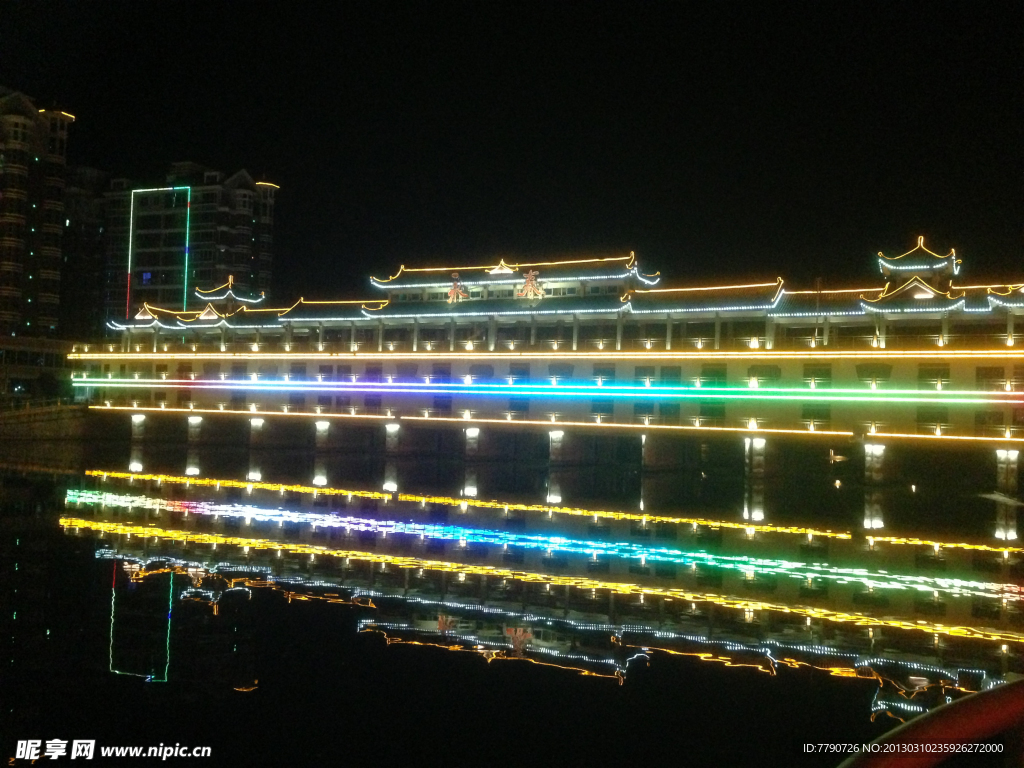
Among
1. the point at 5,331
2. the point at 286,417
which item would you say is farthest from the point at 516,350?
the point at 5,331

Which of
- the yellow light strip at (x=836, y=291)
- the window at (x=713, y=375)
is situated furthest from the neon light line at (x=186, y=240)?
the yellow light strip at (x=836, y=291)

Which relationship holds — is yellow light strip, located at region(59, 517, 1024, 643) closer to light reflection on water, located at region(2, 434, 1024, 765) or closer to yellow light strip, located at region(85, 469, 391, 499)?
light reflection on water, located at region(2, 434, 1024, 765)

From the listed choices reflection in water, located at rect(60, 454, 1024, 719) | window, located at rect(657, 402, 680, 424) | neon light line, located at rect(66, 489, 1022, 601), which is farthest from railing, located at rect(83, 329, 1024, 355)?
neon light line, located at rect(66, 489, 1022, 601)

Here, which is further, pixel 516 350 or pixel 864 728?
pixel 516 350

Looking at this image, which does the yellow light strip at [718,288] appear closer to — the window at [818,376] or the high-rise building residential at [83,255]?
the window at [818,376]

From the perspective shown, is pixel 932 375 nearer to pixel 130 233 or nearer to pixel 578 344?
pixel 578 344

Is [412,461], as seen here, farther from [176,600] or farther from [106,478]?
[176,600]

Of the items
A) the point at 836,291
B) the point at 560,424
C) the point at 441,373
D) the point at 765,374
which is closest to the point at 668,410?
the point at 765,374
